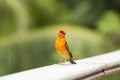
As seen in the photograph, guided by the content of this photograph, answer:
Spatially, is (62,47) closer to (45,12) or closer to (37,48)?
(37,48)

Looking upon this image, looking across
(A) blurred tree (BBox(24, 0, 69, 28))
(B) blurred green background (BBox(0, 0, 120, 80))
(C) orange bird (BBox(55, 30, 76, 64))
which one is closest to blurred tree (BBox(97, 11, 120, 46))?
(B) blurred green background (BBox(0, 0, 120, 80))

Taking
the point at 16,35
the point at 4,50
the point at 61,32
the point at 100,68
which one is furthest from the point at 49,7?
the point at 100,68

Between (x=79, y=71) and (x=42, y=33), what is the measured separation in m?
2.74

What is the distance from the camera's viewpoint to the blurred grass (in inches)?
133

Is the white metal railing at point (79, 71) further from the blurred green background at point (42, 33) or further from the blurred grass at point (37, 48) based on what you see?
the blurred grass at point (37, 48)

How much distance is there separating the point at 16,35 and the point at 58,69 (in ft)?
8.74

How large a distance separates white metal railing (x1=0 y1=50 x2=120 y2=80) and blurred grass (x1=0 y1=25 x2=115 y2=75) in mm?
1992

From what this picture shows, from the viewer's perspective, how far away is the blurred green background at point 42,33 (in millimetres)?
3520

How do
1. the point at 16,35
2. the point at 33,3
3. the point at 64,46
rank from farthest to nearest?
the point at 33,3, the point at 16,35, the point at 64,46

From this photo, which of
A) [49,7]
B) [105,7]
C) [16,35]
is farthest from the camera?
[105,7]

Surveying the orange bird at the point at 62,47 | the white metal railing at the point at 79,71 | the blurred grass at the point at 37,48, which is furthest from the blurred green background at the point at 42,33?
the white metal railing at the point at 79,71

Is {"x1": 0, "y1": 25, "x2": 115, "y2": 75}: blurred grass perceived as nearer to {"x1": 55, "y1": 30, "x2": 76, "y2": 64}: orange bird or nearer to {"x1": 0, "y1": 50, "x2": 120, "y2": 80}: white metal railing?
{"x1": 55, "y1": 30, "x2": 76, "y2": 64}: orange bird

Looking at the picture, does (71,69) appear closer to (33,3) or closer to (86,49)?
(86,49)

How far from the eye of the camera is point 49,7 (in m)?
4.40
